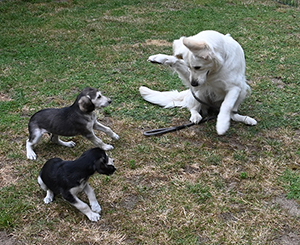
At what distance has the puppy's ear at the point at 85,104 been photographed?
13.5ft

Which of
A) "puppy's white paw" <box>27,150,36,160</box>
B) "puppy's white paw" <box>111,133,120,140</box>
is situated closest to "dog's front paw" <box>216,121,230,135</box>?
"puppy's white paw" <box>111,133,120,140</box>

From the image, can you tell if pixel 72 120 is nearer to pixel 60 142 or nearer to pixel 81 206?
pixel 60 142

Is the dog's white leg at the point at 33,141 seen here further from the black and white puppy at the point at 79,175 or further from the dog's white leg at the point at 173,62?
the dog's white leg at the point at 173,62

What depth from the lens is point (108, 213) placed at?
3471mm

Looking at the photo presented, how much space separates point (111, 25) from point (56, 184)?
7.22 metres

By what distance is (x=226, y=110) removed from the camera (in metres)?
4.68

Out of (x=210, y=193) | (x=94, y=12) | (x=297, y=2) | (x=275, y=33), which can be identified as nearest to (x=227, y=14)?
(x=275, y=33)

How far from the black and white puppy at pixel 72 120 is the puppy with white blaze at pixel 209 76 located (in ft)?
3.71

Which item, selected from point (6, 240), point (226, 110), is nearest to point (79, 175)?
point (6, 240)

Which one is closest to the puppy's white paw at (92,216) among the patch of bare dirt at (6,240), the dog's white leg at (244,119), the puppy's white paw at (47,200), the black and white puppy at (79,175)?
the black and white puppy at (79,175)

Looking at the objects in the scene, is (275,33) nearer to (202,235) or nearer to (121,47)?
(121,47)

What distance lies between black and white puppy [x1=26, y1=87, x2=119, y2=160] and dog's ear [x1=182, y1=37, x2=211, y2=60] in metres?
1.09

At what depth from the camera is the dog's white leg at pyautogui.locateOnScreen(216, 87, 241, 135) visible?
14.8 ft

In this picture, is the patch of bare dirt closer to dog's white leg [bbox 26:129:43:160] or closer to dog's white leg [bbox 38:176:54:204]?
dog's white leg [bbox 38:176:54:204]
